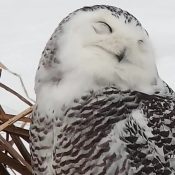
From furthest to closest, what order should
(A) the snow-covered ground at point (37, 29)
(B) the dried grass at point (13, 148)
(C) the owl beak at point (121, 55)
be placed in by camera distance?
(A) the snow-covered ground at point (37, 29) → (B) the dried grass at point (13, 148) → (C) the owl beak at point (121, 55)

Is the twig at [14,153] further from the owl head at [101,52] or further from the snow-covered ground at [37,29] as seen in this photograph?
the snow-covered ground at [37,29]

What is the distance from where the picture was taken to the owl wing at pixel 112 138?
1867 millimetres

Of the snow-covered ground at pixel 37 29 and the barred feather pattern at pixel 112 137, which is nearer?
the barred feather pattern at pixel 112 137

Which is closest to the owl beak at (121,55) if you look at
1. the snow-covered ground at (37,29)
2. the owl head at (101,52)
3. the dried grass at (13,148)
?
the owl head at (101,52)

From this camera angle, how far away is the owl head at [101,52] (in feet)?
6.09

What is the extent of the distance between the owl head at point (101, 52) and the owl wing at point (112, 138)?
40 mm

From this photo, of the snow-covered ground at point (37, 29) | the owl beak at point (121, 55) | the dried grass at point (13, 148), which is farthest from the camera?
the snow-covered ground at point (37, 29)

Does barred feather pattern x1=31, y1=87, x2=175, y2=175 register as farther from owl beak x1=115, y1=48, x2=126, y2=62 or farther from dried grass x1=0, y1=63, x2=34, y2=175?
dried grass x1=0, y1=63, x2=34, y2=175

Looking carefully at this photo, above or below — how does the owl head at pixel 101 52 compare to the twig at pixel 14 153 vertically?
above

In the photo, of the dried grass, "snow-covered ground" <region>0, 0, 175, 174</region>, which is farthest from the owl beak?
"snow-covered ground" <region>0, 0, 175, 174</region>

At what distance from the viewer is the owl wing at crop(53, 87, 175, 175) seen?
1.87m

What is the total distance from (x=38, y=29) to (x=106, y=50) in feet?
8.24

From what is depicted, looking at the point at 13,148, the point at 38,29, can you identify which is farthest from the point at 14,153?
the point at 38,29

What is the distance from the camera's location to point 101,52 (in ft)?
6.10
